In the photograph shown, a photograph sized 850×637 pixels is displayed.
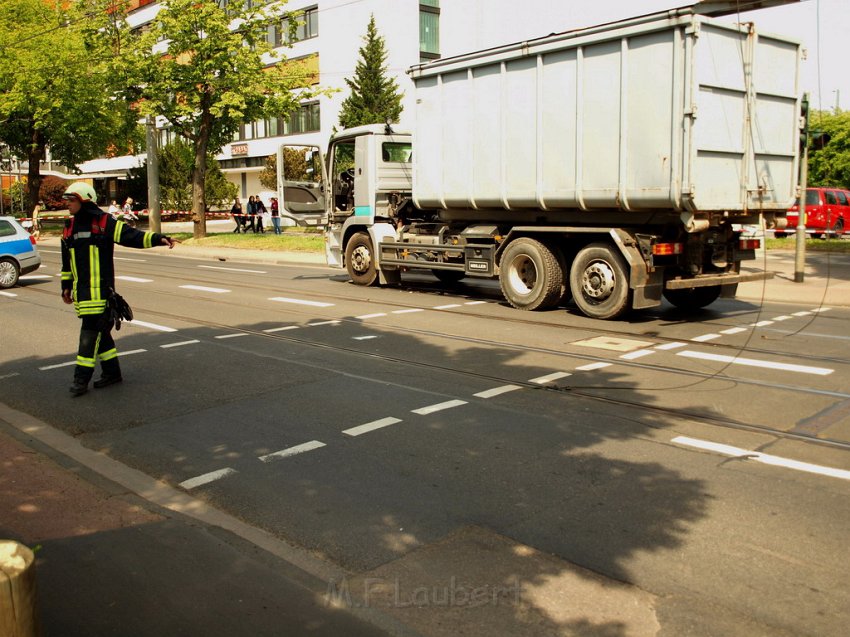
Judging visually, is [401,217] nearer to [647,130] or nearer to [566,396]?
[647,130]

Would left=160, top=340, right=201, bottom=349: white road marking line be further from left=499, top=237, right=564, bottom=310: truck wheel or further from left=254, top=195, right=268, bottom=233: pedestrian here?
left=254, top=195, right=268, bottom=233: pedestrian

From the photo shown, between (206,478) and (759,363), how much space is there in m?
5.91

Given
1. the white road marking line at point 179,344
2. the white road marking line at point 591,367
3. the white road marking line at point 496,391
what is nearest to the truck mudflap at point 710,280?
the white road marking line at point 591,367

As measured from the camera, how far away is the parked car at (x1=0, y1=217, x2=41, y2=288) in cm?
1722

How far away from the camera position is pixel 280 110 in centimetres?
3025

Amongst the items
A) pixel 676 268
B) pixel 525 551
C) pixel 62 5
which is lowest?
pixel 525 551

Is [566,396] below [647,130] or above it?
below

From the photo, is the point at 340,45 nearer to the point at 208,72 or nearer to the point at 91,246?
the point at 208,72

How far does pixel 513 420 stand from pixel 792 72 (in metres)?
8.09

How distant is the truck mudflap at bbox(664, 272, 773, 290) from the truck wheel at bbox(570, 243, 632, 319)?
2.00 feet

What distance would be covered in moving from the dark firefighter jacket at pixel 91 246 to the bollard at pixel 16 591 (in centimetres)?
539

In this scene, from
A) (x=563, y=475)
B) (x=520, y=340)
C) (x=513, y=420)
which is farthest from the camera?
(x=520, y=340)

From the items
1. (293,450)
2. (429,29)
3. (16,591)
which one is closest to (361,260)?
(293,450)

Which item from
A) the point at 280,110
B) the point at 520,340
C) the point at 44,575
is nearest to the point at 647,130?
the point at 520,340
